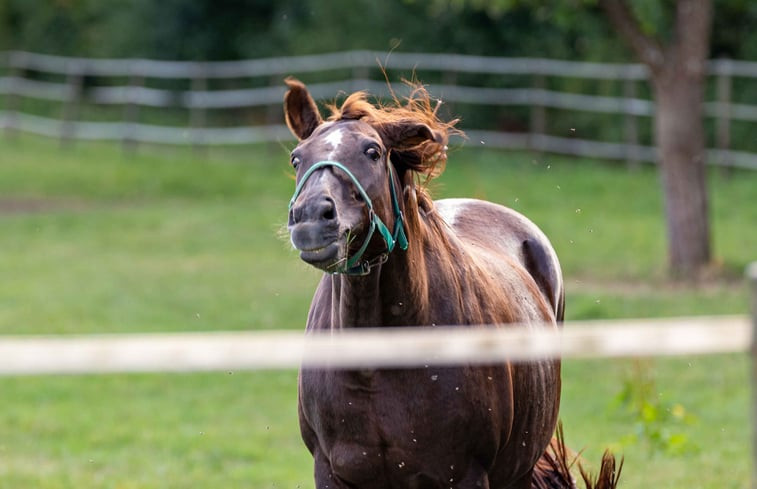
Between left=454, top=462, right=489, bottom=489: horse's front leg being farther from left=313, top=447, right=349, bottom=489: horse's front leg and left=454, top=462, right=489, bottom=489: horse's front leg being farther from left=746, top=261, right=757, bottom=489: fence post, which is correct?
left=746, top=261, right=757, bottom=489: fence post

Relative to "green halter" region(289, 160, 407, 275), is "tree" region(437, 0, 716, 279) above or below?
above

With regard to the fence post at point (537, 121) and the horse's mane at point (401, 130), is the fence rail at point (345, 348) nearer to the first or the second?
the horse's mane at point (401, 130)

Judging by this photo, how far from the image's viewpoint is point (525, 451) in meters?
4.70

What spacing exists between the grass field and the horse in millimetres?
685

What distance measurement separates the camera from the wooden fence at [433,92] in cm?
2064

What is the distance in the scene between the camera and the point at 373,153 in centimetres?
389

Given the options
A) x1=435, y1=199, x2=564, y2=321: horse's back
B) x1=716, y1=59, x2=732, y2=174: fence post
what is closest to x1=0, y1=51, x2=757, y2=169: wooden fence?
x1=716, y1=59, x2=732, y2=174: fence post

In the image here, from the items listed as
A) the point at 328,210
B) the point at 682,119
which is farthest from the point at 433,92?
the point at 328,210

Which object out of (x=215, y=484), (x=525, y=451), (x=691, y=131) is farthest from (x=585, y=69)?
(x=525, y=451)

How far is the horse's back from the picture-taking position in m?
5.36

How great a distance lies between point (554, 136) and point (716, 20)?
364cm

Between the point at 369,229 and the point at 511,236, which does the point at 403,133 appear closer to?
the point at 369,229

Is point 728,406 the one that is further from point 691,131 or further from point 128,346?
point 128,346

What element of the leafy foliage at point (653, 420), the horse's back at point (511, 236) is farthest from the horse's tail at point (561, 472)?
the leafy foliage at point (653, 420)
